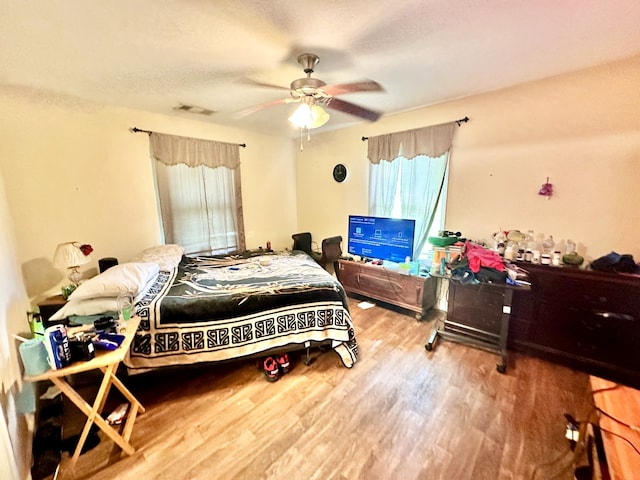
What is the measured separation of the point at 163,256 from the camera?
9.12ft

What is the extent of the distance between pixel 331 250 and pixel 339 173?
1170 millimetres

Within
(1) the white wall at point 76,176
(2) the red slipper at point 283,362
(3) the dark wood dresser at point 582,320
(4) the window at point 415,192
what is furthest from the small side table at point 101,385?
(3) the dark wood dresser at point 582,320

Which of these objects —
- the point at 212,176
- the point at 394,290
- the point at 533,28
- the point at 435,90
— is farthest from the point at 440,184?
the point at 212,176

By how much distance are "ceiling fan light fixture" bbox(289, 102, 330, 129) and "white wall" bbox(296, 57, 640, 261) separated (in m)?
1.68

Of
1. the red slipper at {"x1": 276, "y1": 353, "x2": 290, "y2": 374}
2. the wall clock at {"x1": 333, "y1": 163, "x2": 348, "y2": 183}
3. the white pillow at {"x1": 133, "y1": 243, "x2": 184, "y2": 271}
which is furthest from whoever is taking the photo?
the wall clock at {"x1": 333, "y1": 163, "x2": 348, "y2": 183}

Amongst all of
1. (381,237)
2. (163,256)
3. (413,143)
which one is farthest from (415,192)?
(163,256)

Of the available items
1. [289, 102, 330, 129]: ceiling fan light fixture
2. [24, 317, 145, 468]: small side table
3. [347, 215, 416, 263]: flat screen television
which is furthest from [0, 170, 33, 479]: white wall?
[347, 215, 416, 263]: flat screen television

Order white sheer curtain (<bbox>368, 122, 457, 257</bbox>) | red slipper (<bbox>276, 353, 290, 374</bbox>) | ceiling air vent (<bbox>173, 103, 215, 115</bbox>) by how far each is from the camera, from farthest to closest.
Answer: white sheer curtain (<bbox>368, 122, 457, 257</bbox>) → ceiling air vent (<bbox>173, 103, 215, 115</bbox>) → red slipper (<bbox>276, 353, 290, 374</bbox>)

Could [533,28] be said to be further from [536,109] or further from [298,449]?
[298,449]

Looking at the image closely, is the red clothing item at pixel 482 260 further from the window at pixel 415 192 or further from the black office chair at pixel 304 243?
the black office chair at pixel 304 243

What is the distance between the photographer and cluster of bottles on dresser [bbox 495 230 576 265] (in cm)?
228

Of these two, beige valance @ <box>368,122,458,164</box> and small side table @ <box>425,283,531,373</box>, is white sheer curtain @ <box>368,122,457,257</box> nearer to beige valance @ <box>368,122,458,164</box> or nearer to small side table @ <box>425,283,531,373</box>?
beige valance @ <box>368,122,458,164</box>

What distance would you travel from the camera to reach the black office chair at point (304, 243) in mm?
4160

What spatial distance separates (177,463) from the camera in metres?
1.46
